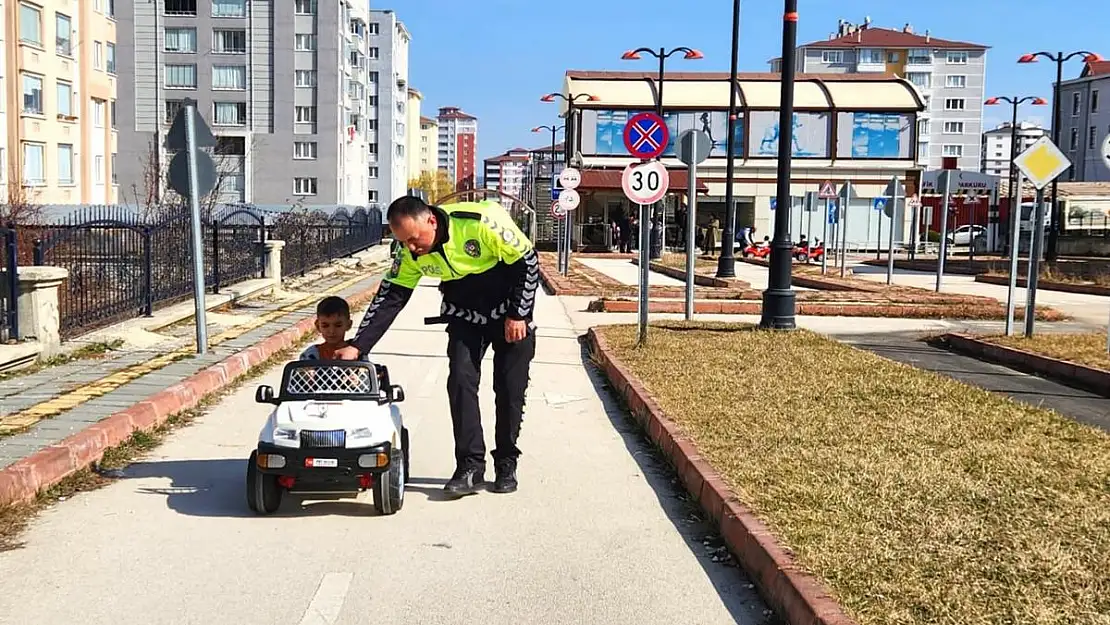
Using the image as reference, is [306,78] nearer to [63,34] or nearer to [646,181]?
[63,34]

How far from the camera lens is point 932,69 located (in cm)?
11544

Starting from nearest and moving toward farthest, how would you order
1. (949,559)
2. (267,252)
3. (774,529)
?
(949,559)
(774,529)
(267,252)

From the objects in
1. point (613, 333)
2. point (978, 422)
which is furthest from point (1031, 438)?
point (613, 333)

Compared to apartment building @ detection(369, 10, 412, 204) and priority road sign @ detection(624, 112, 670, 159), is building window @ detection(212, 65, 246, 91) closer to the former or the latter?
apartment building @ detection(369, 10, 412, 204)

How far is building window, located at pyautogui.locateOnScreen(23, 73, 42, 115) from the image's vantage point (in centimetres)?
4697

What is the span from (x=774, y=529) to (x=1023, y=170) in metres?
10.9

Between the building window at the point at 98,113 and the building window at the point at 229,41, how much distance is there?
69.6ft

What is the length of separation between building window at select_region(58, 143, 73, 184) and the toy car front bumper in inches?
1937

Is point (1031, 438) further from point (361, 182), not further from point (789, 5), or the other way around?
point (361, 182)

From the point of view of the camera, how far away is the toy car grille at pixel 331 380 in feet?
19.6

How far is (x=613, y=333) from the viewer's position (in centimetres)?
1491

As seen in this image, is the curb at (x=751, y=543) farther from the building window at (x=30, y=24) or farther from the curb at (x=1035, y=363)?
the building window at (x=30, y=24)

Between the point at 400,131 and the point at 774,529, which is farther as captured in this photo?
the point at 400,131

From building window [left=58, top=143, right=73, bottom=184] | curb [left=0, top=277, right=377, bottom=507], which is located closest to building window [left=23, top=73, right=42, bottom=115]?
building window [left=58, top=143, right=73, bottom=184]
